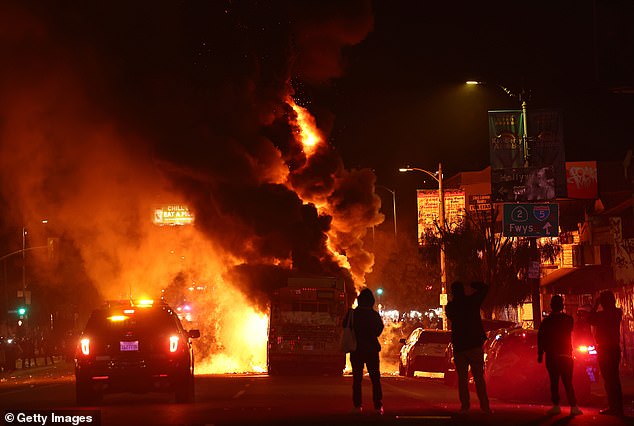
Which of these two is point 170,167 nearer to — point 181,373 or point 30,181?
point 30,181

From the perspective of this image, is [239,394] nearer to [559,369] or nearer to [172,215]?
[559,369]

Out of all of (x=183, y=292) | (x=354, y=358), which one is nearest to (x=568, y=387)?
(x=354, y=358)

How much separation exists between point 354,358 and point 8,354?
3293cm

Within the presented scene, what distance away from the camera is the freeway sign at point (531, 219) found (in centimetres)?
2953

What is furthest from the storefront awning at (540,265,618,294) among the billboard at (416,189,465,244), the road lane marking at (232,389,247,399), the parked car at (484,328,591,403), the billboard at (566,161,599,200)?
the road lane marking at (232,389,247,399)

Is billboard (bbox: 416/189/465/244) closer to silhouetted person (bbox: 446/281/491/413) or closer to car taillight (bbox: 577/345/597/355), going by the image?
car taillight (bbox: 577/345/597/355)

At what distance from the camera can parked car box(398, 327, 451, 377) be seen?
33.0 metres

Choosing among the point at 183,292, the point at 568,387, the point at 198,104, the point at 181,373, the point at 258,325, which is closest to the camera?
the point at 568,387

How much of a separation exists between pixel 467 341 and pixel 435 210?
3293 centimetres

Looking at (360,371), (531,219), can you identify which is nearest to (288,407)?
(360,371)

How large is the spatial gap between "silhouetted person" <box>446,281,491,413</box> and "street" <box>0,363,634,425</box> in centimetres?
35

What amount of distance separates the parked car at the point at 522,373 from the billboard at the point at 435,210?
24.2 meters

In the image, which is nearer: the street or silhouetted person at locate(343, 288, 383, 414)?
the street

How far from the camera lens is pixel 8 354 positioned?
153 ft
